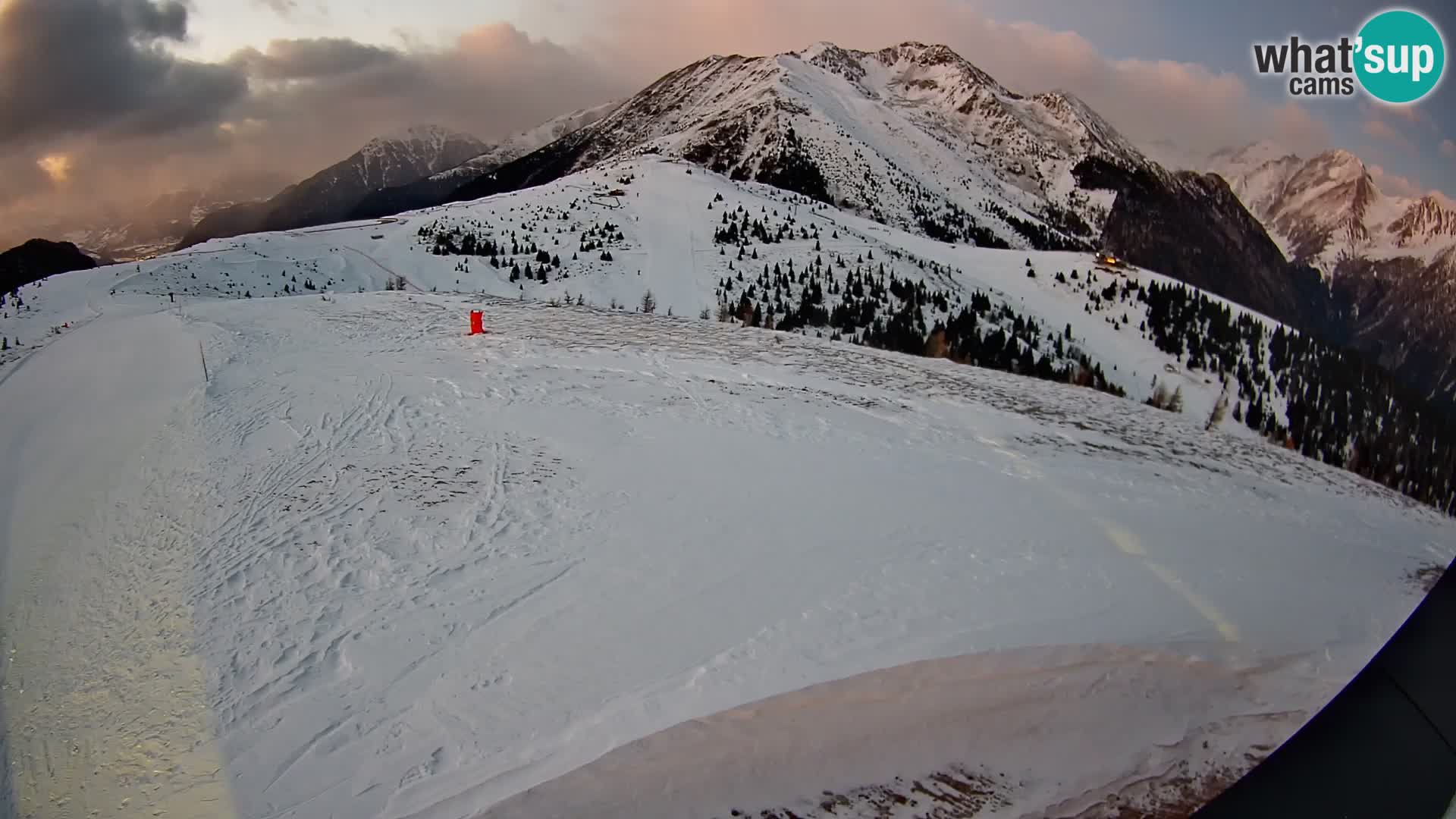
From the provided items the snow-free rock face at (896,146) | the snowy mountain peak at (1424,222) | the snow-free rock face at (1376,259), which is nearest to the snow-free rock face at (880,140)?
the snow-free rock face at (896,146)

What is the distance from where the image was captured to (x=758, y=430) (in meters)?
5.92

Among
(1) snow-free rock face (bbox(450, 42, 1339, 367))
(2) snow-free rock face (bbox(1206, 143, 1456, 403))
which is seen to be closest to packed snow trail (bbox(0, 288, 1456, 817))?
(2) snow-free rock face (bbox(1206, 143, 1456, 403))

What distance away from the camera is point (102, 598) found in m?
3.53

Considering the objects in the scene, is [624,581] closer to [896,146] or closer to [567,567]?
[567,567]

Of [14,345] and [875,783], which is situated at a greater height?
[14,345]

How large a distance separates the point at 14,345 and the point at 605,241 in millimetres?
21129

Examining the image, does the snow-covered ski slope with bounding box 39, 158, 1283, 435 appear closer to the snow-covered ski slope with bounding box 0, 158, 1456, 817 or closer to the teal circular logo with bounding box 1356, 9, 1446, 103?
the snow-covered ski slope with bounding box 0, 158, 1456, 817

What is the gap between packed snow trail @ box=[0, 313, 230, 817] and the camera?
2.50 meters

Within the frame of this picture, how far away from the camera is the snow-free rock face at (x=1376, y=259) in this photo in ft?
4.37

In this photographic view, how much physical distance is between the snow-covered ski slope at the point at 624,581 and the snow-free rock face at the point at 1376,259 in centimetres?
33

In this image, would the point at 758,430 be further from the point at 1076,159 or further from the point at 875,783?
the point at 1076,159

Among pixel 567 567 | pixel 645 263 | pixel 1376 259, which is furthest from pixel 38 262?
pixel 1376 259

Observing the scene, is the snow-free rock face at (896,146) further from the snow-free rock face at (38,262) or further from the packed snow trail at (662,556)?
the snow-free rock face at (38,262)

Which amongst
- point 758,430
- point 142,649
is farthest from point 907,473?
point 142,649
